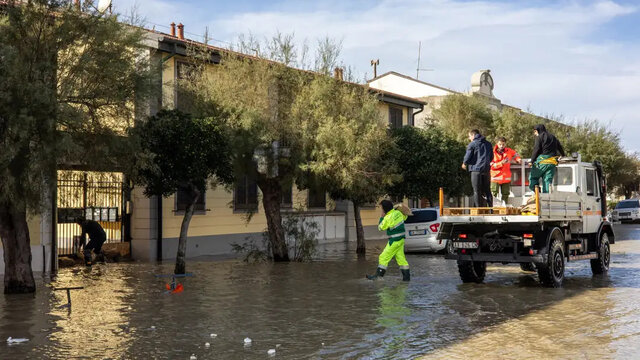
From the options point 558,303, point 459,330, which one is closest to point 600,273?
point 558,303

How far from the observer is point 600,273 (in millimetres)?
16094

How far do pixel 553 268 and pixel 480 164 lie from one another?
2368 millimetres

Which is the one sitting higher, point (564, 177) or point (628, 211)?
point (564, 177)

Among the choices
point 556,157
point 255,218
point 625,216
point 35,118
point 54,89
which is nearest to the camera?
point 35,118

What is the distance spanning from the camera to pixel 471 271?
1449 centimetres

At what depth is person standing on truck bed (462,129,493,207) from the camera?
46.1ft

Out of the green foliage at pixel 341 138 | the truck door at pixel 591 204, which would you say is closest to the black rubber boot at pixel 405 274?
A: the truck door at pixel 591 204

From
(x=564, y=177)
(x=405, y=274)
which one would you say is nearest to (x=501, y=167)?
(x=564, y=177)

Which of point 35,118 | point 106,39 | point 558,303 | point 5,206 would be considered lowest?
point 558,303

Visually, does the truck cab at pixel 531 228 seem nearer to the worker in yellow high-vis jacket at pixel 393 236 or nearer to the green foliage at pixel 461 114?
the worker in yellow high-vis jacket at pixel 393 236

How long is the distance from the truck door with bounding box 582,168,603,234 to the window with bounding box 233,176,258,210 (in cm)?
1173

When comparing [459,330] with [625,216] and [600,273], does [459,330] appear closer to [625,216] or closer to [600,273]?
[600,273]

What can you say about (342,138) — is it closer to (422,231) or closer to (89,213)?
(422,231)

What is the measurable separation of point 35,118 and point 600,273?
1198cm
